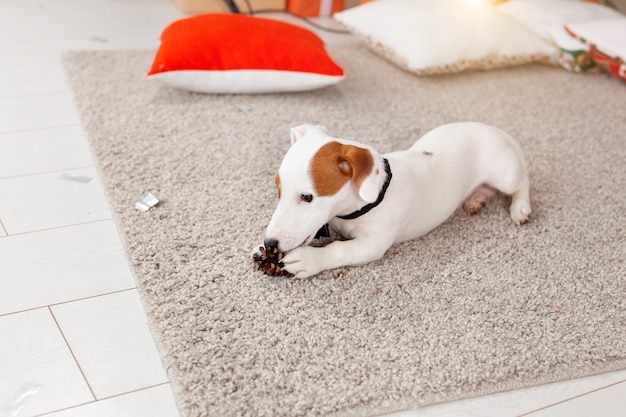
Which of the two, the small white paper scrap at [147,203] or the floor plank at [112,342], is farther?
the small white paper scrap at [147,203]

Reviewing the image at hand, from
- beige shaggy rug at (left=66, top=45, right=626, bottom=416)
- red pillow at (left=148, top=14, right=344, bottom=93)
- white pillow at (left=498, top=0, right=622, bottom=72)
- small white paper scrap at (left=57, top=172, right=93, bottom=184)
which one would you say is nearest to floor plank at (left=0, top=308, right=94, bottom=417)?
beige shaggy rug at (left=66, top=45, right=626, bottom=416)

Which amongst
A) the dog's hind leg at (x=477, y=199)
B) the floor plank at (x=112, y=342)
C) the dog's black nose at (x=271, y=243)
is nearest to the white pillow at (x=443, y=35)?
the dog's hind leg at (x=477, y=199)

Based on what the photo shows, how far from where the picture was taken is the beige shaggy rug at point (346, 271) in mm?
1159

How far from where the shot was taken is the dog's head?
4.08 feet

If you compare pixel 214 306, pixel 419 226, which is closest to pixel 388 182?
pixel 419 226

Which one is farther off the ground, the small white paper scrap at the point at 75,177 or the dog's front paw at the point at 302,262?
the dog's front paw at the point at 302,262

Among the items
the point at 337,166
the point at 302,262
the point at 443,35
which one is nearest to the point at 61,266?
the point at 302,262

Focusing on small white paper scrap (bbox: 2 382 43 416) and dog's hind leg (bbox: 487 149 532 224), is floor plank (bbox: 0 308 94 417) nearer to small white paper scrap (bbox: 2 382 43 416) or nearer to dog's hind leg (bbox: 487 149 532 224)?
small white paper scrap (bbox: 2 382 43 416)

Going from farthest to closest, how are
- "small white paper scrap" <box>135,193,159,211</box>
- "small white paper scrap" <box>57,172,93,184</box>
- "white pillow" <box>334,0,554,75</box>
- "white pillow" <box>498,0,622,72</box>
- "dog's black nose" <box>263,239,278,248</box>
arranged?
1. "white pillow" <box>498,0,622,72</box>
2. "white pillow" <box>334,0,554,75</box>
3. "small white paper scrap" <box>57,172,93,184</box>
4. "small white paper scrap" <box>135,193,159,211</box>
5. "dog's black nose" <box>263,239,278,248</box>

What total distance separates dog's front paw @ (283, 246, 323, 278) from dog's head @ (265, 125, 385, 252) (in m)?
0.05

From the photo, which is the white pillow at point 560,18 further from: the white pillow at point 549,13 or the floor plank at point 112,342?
the floor plank at point 112,342

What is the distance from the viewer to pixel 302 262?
1.33 metres

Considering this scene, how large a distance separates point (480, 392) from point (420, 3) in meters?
Answer: 1.82

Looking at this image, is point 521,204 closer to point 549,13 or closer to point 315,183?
point 315,183
